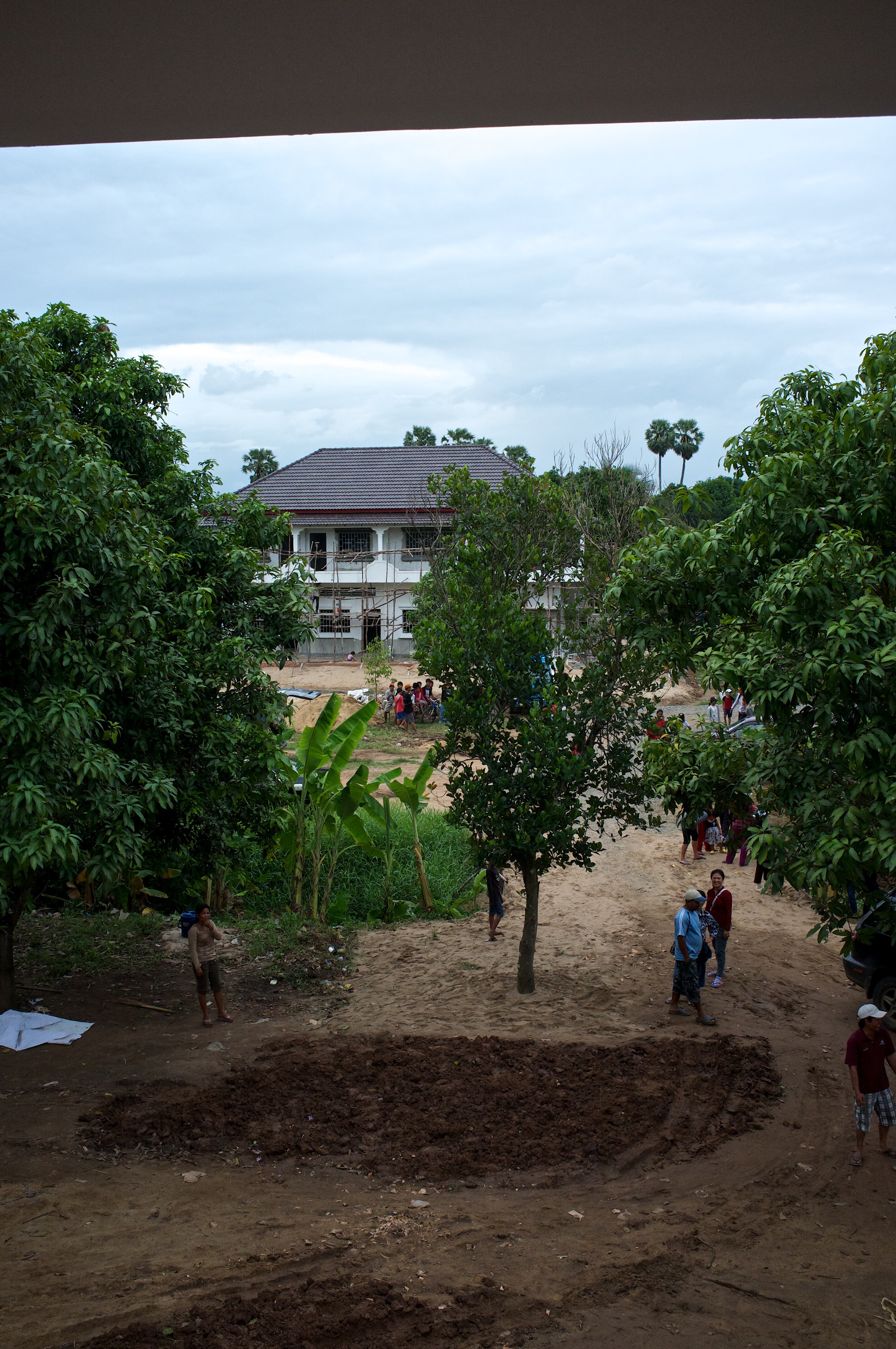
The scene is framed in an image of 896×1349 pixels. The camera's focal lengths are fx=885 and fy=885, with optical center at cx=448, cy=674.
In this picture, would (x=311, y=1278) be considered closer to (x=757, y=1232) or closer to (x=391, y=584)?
(x=757, y=1232)

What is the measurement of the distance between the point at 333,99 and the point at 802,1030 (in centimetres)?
1020

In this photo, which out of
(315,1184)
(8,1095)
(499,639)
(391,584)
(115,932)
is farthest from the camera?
(391,584)

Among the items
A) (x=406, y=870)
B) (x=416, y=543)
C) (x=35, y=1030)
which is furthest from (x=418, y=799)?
(x=416, y=543)

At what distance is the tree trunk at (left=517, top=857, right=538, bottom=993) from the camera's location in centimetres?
1036

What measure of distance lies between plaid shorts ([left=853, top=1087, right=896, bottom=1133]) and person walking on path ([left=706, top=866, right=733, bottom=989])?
3.36 meters

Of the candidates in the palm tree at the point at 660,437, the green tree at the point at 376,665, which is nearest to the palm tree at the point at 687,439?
the palm tree at the point at 660,437

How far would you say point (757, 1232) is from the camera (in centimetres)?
626

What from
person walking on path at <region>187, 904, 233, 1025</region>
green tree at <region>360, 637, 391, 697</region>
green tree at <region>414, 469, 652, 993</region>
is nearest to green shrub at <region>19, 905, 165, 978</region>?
person walking on path at <region>187, 904, 233, 1025</region>

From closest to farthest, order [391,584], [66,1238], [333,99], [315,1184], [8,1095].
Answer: [333,99]
[66,1238]
[315,1184]
[8,1095]
[391,584]

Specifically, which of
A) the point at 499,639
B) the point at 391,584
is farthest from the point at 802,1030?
the point at 391,584

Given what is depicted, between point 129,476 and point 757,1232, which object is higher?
point 129,476

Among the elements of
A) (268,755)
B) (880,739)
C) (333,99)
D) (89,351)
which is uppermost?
(89,351)

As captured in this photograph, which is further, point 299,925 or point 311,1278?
point 299,925

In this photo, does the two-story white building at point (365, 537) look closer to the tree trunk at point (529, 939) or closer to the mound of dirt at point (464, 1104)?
the tree trunk at point (529, 939)
